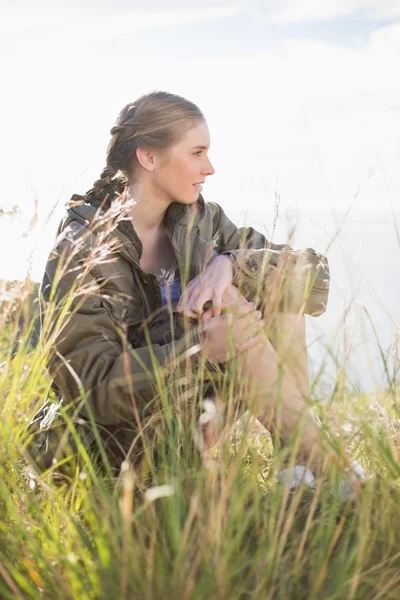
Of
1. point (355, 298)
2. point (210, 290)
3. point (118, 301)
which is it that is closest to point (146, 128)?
point (118, 301)

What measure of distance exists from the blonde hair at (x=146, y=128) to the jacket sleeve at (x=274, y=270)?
43 centimetres

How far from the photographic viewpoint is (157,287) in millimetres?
3184

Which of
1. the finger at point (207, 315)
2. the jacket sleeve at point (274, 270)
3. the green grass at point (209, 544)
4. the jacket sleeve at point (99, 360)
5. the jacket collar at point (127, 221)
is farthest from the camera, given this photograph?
the jacket collar at point (127, 221)

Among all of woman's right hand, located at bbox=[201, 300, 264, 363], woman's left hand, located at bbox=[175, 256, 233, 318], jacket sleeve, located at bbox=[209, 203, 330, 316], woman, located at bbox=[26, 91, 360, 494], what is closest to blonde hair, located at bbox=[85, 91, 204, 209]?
woman, located at bbox=[26, 91, 360, 494]

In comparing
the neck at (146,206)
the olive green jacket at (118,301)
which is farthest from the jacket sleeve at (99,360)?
the neck at (146,206)

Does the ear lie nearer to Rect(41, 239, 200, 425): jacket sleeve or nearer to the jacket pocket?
the jacket pocket

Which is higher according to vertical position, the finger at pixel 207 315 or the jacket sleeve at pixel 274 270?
the jacket sleeve at pixel 274 270

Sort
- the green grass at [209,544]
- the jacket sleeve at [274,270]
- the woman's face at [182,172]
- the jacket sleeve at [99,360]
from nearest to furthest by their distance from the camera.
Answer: the green grass at [209,544], the jacket sleeve at [274,270], the jacket sleeve at [99,360], the woman's face at [182,172]

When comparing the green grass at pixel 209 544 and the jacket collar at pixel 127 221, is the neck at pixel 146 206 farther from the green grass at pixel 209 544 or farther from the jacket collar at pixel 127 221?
the green grass at pixel 209 544

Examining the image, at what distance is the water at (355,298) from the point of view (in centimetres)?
196

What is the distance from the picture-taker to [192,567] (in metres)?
1.42

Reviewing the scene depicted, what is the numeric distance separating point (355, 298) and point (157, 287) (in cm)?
136

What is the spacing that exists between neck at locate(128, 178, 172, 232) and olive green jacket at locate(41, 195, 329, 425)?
0.18 ft

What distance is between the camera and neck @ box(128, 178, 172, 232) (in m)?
3.38
